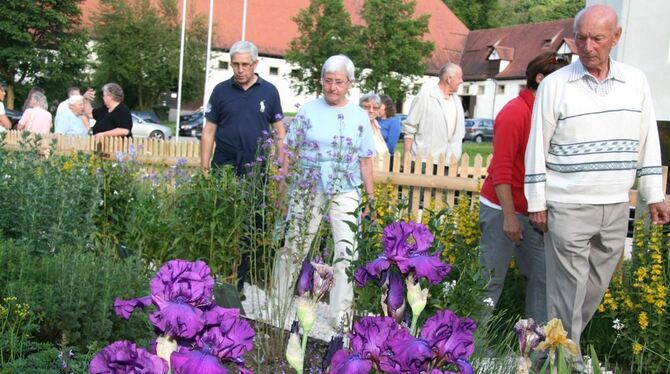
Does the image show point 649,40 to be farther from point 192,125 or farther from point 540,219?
point 192,125

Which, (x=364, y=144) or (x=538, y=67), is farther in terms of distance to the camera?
(x=364, y=144)

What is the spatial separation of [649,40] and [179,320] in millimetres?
9541

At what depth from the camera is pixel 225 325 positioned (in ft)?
4.32

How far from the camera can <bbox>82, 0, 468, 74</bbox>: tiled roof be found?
5172cm

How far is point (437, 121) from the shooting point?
718 cm

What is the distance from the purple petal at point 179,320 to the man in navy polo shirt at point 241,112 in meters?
3.99

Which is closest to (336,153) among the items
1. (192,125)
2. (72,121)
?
(72,121)

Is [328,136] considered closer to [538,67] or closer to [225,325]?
[538,67]

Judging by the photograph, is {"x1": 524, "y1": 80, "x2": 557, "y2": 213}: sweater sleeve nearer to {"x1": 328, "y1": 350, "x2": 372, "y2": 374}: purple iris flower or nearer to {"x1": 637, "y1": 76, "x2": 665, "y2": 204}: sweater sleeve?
A: {"x1": 637, "y1": 76, "x2": 665, "y2": 204}: sweater sleeve

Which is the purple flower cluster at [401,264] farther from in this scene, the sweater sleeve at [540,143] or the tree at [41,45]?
the tree at [41,45]

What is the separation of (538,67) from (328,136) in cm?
122

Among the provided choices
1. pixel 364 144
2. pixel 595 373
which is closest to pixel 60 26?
pixel 364 144

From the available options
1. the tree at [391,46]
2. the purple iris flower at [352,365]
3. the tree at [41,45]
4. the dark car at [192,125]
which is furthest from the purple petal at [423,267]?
the tree at [41,45]

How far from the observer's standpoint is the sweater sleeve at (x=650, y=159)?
3828 mm
